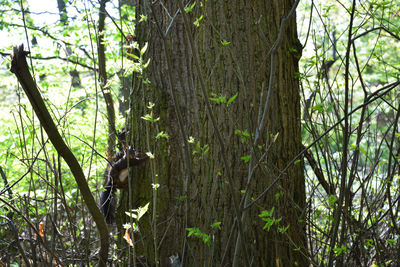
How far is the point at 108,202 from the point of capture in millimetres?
2924

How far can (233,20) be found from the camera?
245cm

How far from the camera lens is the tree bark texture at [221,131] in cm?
234

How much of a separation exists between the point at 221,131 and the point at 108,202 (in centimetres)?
111

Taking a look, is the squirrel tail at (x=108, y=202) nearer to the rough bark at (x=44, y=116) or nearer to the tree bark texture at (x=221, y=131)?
the tree bark texture at (x=221, y=131)

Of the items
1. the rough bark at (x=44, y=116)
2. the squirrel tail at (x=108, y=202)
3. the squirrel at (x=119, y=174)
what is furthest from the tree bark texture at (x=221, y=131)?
the rough bark at (x=44, y=116)

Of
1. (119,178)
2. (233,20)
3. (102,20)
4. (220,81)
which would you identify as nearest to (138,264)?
(119,178)

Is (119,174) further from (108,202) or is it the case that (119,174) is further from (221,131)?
(221,131)

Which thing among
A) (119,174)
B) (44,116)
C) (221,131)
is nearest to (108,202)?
(119,174)

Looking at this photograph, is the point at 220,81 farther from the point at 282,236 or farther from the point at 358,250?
the point at 358,250

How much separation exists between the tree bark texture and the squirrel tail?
240 mm

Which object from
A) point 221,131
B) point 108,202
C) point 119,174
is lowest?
point 108,202

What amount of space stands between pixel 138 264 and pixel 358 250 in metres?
1.43

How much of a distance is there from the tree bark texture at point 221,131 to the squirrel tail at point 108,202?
24 cm

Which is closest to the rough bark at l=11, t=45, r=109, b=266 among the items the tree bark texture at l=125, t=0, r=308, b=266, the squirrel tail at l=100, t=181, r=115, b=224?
the tree bark texture at l=125, t=0, r=308, b=266
